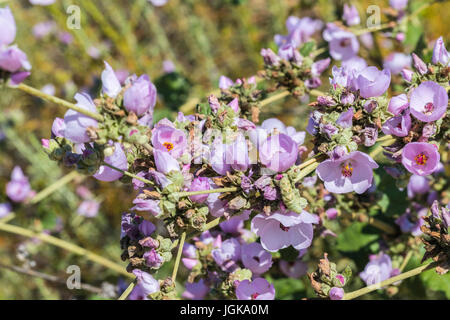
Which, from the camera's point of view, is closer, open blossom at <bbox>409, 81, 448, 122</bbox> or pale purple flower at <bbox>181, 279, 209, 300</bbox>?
open blossom at <bbox>409, 81, 448, 122</bbox>

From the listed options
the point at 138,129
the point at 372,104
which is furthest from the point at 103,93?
the point at 372,104

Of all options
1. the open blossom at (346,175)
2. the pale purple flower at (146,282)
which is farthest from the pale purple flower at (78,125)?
the open blossom at (346,175)

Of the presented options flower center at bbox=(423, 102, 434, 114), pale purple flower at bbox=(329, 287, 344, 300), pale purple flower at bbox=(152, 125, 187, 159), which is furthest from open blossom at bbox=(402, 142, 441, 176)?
pale purple flower at bbox=(152, 125, 187, 159)

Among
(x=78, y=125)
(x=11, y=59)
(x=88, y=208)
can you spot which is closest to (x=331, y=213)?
(x=78, y=125)

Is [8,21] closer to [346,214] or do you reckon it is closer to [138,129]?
[138,129]

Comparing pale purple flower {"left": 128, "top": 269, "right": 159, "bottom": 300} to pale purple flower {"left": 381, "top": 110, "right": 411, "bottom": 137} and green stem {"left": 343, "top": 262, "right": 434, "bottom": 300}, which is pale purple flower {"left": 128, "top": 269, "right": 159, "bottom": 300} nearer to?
green stem {"left": 343, "top": 262, "right": 434, "bottom": 300}

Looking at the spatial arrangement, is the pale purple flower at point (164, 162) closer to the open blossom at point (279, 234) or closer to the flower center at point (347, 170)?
the open blossom at point (279, 234)
